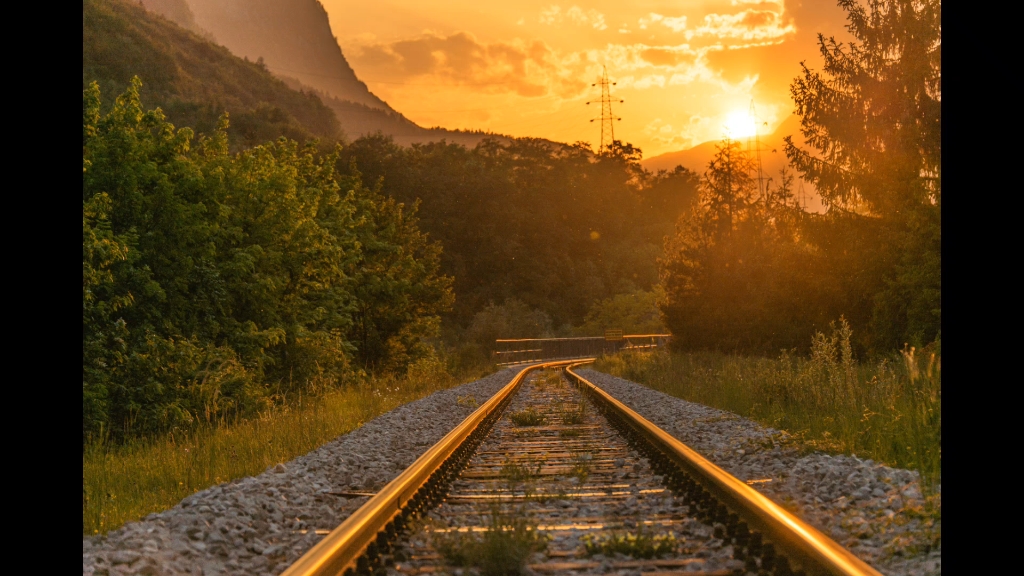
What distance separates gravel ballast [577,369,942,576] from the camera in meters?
5.16

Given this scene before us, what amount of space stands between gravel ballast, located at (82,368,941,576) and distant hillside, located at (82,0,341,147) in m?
54.8

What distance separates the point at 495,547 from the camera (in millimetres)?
4766

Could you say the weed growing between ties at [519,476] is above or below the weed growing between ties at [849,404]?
below

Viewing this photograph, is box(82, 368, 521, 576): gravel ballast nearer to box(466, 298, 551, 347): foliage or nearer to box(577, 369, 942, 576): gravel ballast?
box(577, 369, 942, 576): gravel ballast

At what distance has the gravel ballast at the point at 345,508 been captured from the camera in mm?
5113

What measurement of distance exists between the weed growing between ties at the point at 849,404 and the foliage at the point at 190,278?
7.48m

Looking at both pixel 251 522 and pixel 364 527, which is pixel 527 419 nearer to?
pixel 251 522

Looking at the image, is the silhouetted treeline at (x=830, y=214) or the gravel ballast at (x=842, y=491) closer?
the gravel ballast at (x=842, y=491)

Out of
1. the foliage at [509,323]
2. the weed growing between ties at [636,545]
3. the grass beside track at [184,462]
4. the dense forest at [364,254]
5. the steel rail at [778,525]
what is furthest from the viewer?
the foliage at [509,323]

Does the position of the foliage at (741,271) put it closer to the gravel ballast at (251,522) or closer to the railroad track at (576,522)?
the railroad track at (576,522)

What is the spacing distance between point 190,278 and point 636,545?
1286 centimetres

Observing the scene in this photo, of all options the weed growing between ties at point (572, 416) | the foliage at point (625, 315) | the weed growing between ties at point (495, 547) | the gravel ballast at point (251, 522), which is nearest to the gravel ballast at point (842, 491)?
the weed growing between ties at point (495, 547)
